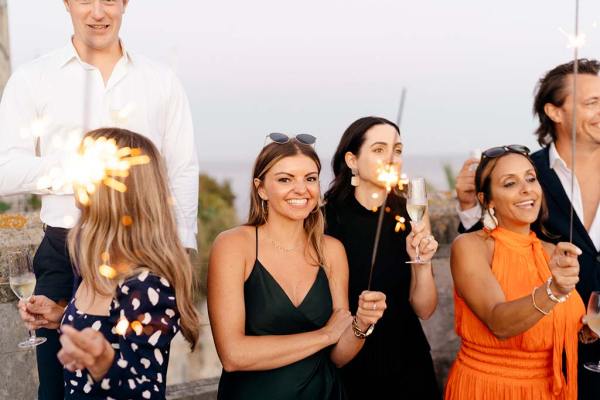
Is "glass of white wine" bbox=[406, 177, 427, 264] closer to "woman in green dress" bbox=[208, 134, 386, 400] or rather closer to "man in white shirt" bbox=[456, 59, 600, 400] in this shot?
"woman in green dress" bbox=[208, 134, 386, 400]

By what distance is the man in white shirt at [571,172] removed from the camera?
352cm

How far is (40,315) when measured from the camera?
2684 millimetres

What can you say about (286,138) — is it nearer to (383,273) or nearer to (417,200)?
(417,200)

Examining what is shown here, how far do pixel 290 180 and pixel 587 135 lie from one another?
1.71 meters

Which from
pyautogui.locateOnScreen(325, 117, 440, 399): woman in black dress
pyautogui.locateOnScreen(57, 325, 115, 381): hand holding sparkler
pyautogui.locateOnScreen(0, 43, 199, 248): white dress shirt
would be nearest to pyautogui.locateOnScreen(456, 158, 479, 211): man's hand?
pyautogui.locateOnScreen(325, 117, 440, 399): woman in black dress

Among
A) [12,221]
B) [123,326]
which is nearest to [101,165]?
[123,326]

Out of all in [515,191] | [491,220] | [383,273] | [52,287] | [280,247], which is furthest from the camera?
[383,273]

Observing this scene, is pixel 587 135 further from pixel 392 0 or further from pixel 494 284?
pixel 392 0

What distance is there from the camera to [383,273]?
3.50m

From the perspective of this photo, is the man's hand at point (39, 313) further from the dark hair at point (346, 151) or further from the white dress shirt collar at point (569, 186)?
the white dress shirt collar at point (569, 186)

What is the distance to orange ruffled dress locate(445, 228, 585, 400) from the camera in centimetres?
311

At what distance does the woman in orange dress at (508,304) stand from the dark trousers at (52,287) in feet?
5.82

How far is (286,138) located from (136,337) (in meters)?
1.22

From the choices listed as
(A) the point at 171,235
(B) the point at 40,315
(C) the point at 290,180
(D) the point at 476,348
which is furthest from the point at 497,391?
(B) the point at 40,315
